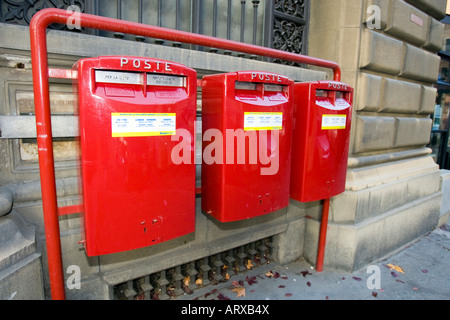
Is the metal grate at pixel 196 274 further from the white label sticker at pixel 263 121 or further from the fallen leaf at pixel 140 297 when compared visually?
the white label sticker at pixel 263 121

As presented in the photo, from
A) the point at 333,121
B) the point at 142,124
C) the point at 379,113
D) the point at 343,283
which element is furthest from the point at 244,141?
the point at 379,113

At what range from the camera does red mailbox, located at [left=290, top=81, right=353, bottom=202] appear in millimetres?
2455

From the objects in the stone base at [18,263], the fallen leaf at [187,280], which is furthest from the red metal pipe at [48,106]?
the fallen leaf at [187,280]

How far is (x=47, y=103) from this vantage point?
1567mm

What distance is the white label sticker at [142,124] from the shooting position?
1555mm

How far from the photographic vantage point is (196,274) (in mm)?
2734

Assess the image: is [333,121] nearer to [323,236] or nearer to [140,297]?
[323,236]

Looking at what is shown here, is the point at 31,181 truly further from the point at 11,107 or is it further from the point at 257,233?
the point at 257,233

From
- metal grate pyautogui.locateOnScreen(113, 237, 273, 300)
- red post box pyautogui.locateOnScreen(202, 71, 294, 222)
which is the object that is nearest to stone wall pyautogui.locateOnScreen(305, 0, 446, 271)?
metal grate pyautogui.locateOnScreen(113, 237, 273, 300)

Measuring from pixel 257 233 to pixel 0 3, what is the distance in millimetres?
2597

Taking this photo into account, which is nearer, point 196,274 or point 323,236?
point 196,274

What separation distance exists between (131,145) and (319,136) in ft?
4.96

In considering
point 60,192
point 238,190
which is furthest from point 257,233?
point 60,192

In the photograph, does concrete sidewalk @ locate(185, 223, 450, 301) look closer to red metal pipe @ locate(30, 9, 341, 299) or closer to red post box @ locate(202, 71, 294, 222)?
red post box @ locate(202, 71, 294, 222)
